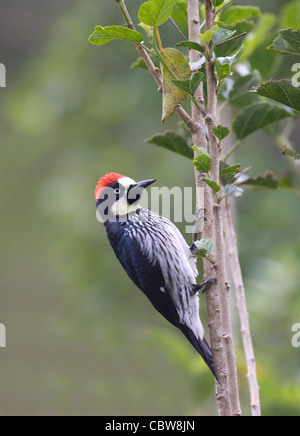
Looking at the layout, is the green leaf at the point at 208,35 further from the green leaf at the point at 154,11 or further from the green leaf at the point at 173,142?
the green leaf at the point at 173,142

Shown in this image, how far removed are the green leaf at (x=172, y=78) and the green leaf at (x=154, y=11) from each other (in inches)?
A: 2.0

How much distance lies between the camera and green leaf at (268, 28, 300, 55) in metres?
1.00

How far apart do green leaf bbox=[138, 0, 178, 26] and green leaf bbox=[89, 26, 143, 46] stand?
0.03m

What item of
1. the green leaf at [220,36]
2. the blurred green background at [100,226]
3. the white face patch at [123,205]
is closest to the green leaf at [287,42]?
the green leaf at [220,36]

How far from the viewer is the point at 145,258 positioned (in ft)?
4.89

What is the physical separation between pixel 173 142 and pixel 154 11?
0.34 metres

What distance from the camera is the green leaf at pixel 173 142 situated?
3.90 feet

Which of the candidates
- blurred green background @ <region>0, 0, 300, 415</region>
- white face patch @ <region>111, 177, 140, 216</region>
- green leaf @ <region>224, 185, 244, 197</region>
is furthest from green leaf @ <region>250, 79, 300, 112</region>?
blurred green background @ <region>0, 0, 300, 415</region>

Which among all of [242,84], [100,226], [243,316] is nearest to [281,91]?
[242,84]

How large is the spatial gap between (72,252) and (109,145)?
0.72 m

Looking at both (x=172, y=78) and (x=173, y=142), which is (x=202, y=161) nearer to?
(x=172, y=78)

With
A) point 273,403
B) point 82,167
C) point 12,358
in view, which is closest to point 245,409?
point 273,403

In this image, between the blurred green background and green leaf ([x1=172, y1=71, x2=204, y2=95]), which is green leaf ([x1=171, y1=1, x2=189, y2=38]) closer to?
green leaf ([x1=172, y1=71, x2=204, y2=95])

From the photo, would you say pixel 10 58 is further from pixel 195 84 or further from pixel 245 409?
pixel 195 84
